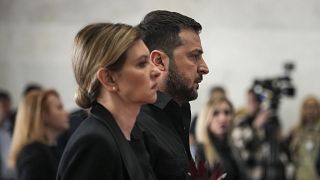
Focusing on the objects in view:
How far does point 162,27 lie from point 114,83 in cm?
66

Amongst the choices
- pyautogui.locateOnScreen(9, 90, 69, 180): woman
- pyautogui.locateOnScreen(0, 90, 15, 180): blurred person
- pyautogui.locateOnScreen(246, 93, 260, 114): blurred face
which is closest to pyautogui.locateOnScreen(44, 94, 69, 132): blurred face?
pyautogui.locateOnScreen(9, 90, 69, 180): woman

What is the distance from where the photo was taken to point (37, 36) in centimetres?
939

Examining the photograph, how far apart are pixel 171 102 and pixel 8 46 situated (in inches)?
283

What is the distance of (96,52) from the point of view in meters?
2.10

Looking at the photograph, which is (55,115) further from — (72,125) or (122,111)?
(122,111)

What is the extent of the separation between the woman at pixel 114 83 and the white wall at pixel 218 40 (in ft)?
20.8

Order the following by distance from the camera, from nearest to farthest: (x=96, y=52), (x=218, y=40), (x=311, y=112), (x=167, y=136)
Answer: (x=96, y=52)
(x=167, y=136)
(x=311, y=112)
(x=218, y=40)

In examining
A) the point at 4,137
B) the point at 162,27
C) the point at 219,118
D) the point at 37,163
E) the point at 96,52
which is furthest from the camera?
the point at 4,137

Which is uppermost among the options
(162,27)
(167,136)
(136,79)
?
(162,27)

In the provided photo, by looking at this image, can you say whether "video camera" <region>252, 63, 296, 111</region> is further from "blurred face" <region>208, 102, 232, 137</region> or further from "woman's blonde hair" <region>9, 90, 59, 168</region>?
"woman's blonde hair" <region>9, 90, 59, 168</region>

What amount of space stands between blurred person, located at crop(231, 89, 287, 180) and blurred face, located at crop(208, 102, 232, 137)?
1011mm

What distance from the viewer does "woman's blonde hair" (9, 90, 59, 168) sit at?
4066 millimetres

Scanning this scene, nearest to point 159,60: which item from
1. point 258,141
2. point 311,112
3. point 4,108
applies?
point 258,141

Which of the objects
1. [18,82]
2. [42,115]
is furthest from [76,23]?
[42,115]
